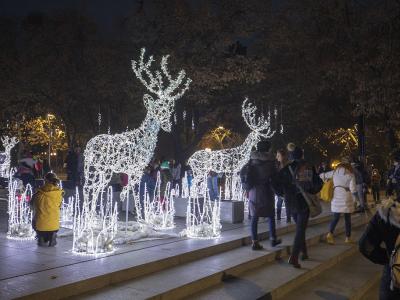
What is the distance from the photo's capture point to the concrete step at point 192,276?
5.30m

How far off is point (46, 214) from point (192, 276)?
8.34ft

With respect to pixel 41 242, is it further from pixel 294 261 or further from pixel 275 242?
pixel 294 261

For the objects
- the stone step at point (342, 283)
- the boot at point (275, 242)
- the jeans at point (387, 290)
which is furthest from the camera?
the boot at point (275, 242)

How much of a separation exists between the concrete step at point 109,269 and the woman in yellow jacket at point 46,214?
3.93 ft

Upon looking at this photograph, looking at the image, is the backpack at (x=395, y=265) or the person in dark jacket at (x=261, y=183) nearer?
the backpack at (x=395, y=265)

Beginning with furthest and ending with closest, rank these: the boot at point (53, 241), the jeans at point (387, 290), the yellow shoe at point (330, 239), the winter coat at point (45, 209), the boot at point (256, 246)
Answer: the yellow shoe at point (330, 239)
the boot at point (256, 246)
the boot at point (53, 241)
the winter coat at point (45, 209)
the jeans at point (387, 290)

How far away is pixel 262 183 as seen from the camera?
24.0 ft

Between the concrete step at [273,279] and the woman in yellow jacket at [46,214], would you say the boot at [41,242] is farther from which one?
the concrete step at [273,279]

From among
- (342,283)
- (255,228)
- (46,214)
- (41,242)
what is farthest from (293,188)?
(41,242)

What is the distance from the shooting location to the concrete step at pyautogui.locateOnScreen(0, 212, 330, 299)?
197 inches

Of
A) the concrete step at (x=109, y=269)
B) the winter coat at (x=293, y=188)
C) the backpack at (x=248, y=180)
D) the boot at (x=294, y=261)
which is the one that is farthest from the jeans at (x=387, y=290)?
the backpack at (x=248, y=180)

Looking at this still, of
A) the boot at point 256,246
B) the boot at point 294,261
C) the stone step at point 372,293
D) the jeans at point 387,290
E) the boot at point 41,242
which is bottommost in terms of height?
the stone step at point 372,293

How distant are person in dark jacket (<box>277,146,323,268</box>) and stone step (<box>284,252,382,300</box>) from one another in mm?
499

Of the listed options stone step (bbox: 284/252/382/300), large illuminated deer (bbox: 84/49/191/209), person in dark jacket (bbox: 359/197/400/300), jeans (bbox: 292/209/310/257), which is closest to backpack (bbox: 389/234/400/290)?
person in dark jacket (bbox: 359/197/400/300)
